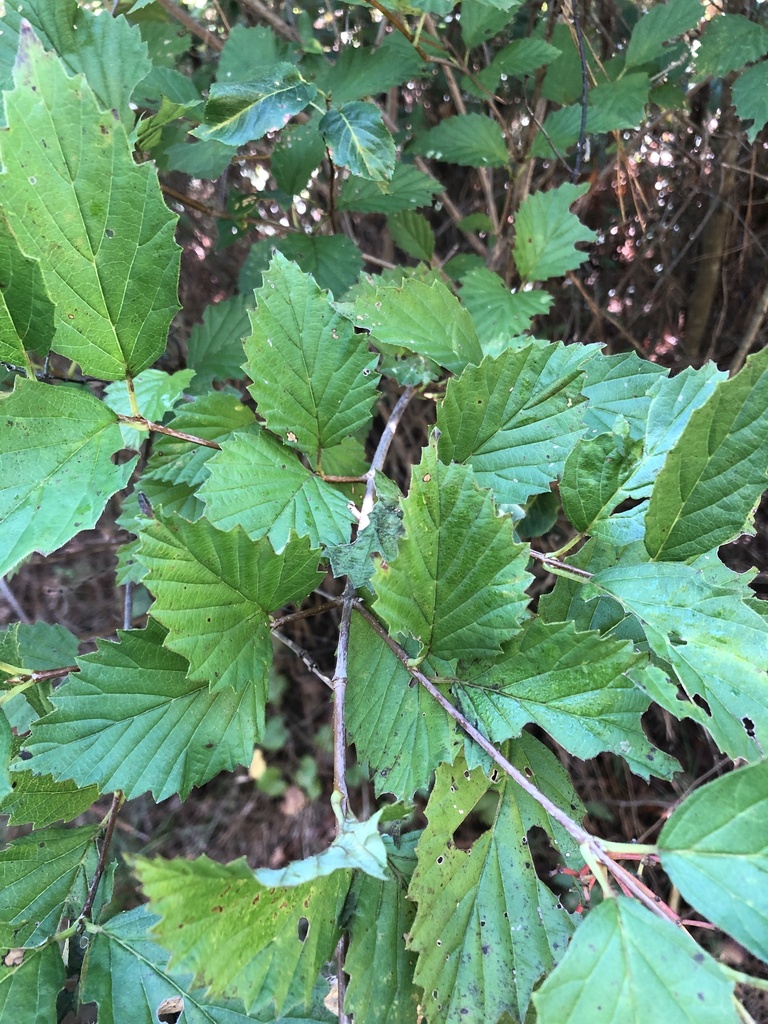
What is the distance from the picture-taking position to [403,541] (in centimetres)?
69

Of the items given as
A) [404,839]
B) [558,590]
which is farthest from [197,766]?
[558,590]

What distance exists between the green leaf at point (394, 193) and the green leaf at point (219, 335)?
1.23ft

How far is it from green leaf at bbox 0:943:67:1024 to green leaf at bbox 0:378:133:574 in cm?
57

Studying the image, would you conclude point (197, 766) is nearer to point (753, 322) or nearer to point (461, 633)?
point (461, 633)

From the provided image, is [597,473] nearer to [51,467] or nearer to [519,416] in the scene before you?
[519,416]

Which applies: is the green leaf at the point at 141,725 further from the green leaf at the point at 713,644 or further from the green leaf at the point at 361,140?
the green leaf at the point at 361,140

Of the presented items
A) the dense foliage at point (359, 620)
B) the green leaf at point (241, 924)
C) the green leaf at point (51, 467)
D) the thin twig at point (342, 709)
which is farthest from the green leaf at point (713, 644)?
the green leaf at point (51, 467)

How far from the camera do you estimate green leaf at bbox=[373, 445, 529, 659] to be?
0.70 m

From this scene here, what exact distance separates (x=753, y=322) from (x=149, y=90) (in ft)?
5.74

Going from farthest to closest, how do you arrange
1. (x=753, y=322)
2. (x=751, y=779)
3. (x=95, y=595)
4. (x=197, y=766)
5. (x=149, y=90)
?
(x=95, y=595) → (x=753, y=322) → (x=149, y=90) → (x=197, y=766) → (x=751, y=779)

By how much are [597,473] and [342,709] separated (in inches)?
17.0

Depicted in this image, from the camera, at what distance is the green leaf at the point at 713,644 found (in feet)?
2.19

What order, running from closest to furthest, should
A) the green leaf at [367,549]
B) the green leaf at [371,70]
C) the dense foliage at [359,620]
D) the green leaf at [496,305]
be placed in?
the dense foliage at [359,620] < the green leaf at [367,549] < the green leaf at [496,305] < the green leaf at [371,70]

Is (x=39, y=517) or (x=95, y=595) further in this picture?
(x=95, y=595)
